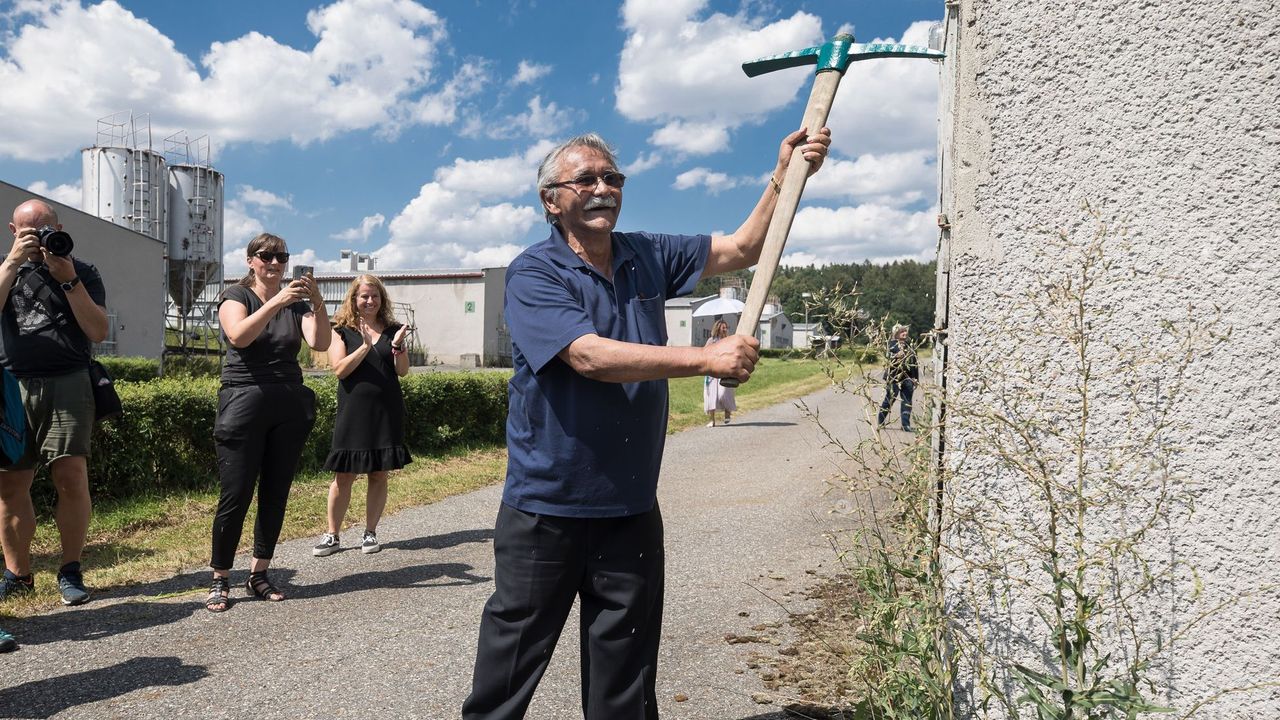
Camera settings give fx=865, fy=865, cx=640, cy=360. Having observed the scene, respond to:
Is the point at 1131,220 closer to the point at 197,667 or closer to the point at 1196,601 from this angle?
the point at 1196,601

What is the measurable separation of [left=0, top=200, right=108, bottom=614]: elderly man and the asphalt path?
0.39m

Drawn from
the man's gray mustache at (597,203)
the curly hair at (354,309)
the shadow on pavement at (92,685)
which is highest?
the man's gray mustache at (597,203)

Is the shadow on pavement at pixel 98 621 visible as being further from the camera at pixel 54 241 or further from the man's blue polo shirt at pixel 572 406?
the man's blue polo shirt at pixel 572 406

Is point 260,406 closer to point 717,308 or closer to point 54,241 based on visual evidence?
point 54,241

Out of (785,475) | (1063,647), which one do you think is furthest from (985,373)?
(785,475)

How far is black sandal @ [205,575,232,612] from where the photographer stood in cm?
470

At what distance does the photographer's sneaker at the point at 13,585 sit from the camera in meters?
4.71

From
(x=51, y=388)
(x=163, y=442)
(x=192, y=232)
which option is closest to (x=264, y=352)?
(x=51, y=388)

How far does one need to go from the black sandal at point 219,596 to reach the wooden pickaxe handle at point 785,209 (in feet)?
11.8

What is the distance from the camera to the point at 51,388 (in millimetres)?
4711

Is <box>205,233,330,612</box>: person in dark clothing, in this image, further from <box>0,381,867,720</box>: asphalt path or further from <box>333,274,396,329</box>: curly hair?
<box>333,274,396,329</box>: curly hair

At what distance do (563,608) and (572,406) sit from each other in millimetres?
632

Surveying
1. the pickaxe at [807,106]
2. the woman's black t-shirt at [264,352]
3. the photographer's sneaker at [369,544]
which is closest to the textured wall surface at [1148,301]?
Result: the pickaxe at [807,106]

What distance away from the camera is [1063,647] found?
2.10 m
